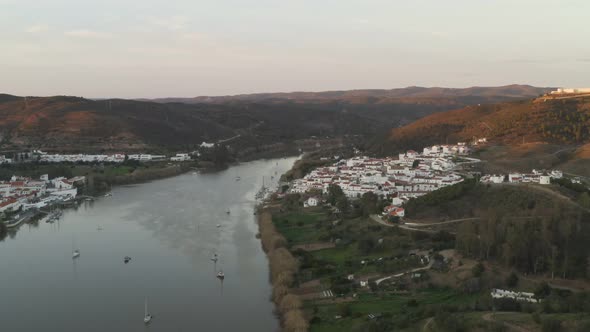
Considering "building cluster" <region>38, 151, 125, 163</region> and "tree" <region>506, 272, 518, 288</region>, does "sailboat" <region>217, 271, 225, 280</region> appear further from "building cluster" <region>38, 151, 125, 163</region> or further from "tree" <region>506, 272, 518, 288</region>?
"building cluster" <region>38, 151, 125, 163</region>

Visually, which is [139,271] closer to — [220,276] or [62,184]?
[220,276]

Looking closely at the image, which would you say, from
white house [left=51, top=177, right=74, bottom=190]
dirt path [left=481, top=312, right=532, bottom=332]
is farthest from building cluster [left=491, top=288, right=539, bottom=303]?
white house [left=51, top=177, right=74, bottom=190]

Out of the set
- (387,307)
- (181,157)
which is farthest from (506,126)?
(387,307)

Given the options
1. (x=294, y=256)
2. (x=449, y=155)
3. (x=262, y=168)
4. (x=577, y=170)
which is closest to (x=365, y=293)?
(x=294, y=256)

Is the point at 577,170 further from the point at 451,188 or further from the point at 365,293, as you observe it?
the point at 365,293

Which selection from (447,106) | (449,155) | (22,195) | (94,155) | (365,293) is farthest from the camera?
(447,106)

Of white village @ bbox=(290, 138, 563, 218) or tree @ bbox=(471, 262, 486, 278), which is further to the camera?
white village @ bbox=(290, 138, 563, 218)
